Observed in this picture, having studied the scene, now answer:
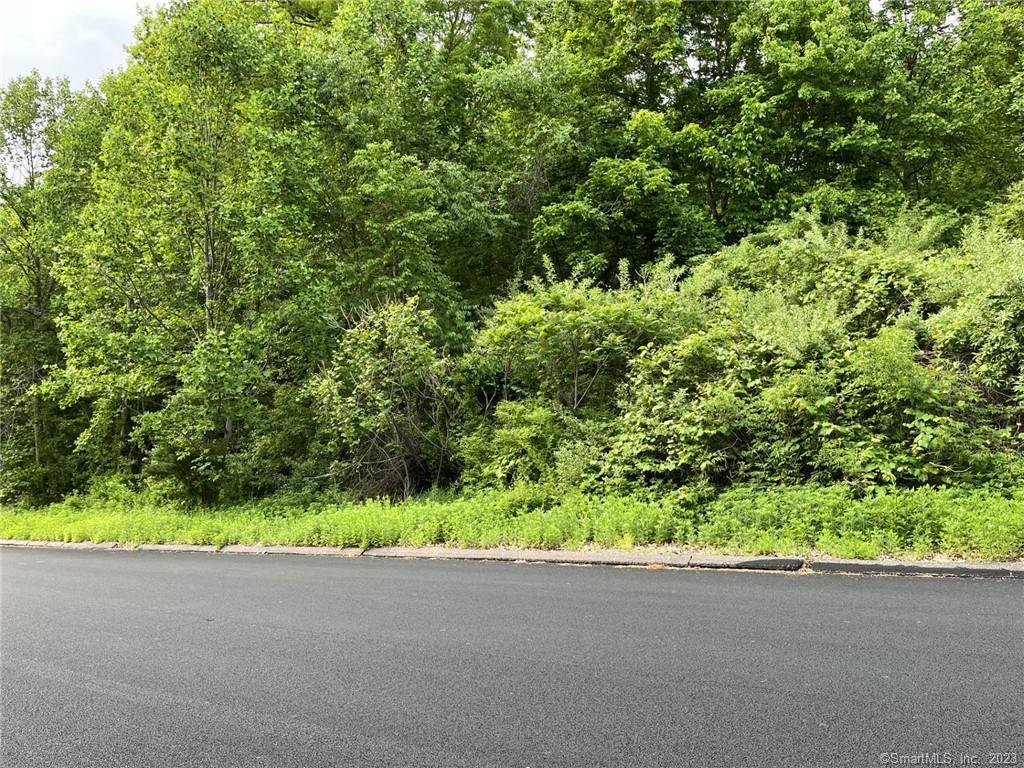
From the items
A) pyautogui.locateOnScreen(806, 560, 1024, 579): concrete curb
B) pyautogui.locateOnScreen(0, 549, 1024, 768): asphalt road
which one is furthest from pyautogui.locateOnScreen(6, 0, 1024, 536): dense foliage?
pyautogui.locateOnScreen(0, 549, 1024, 768): asphalt road

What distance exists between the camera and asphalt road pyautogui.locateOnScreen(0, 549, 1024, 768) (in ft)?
9.69

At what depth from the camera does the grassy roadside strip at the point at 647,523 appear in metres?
5.97

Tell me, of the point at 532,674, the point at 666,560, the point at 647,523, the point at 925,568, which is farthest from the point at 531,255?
the point at 532,674

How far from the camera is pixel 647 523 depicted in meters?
7.18

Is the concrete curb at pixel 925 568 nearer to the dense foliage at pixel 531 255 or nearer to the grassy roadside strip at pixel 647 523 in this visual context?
the grassy roadside strip at pixel 647 523

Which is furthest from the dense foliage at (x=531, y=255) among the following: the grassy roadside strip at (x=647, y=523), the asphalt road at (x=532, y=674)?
the asphalt road at (x=532, y=674)

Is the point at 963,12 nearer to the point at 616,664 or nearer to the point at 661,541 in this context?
the point at 661,541

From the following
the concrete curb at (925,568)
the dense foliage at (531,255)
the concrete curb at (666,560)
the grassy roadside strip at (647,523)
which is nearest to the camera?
the concrete curb at (925,568)

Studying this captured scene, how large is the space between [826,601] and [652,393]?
4.17 metres

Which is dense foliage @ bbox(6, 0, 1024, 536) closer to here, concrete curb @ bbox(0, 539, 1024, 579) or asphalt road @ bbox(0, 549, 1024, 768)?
concrete curb @ bbox(0, 539, 1024, 579)

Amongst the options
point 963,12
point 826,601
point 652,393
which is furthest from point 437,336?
point 963,12

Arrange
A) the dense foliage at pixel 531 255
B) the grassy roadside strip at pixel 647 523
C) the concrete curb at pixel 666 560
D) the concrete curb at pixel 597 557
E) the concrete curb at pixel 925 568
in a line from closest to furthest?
the concrete curb at pixel 925 568
the concrete curb at pixel 666 560
the grassy roadside strip at pixel 647 523
the concrete curb at pixel 597 557
the dense foliage at pixel 531 255

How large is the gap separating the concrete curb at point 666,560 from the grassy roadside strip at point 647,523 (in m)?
0.18

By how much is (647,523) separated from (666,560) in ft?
2.30
